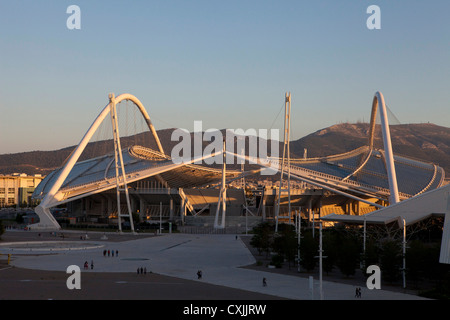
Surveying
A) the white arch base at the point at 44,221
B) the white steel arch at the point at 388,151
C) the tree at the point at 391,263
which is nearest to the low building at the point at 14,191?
the white arch base at the point at 44,221

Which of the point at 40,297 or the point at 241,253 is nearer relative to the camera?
the point at 40,297

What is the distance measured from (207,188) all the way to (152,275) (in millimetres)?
60190

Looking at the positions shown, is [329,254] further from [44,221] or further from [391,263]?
[44,221]

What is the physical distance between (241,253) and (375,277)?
1795 centimetres

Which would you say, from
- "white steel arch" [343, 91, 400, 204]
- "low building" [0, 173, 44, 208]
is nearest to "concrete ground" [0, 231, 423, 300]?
"white steel arch" [343, 91, 400, 204]

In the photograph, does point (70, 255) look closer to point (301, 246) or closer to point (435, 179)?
point (301, 246)

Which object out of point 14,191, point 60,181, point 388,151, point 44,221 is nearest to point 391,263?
point 388,151

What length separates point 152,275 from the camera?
36.4 metres

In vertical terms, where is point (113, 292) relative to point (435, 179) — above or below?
below

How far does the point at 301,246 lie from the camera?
40031mm

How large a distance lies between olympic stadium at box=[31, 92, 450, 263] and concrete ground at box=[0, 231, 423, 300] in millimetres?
22281

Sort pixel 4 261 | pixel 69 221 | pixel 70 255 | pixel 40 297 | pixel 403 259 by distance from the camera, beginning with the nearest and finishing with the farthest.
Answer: pixel 40 297 → pixel 403 259 → pixel 4 261 → pixel 70 255 → pixel 69 221

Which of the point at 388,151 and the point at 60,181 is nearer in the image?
the point at 388,151
